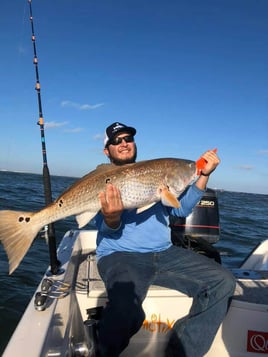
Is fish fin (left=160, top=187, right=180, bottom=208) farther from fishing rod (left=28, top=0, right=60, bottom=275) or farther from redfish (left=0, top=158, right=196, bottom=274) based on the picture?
fishing rod (left=28, top=0, right=60, bottom=275)

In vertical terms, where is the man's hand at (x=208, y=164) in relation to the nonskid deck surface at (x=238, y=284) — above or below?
above

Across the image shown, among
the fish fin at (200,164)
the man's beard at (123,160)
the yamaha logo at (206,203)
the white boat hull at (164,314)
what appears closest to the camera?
the white boat hull at (164,314)

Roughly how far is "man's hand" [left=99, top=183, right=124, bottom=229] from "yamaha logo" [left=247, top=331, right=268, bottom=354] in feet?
6.51

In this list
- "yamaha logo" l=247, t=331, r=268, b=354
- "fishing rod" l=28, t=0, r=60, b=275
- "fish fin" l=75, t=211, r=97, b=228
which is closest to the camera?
"fish fin" l=75, t=211, r=97, b=228

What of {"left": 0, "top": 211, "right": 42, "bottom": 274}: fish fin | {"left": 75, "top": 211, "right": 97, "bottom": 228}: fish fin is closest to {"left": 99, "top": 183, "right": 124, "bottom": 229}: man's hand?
{"left": 75, "top": 211, "right": 97, "bottom": 228}: fish fin

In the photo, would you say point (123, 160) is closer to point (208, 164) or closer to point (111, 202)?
point (111, 202)

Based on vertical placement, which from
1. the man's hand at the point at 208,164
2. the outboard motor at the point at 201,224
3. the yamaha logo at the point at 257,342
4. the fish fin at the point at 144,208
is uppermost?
the man's hand at the point at 208,164

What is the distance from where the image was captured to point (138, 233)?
3.85 m

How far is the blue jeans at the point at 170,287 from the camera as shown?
305 cm

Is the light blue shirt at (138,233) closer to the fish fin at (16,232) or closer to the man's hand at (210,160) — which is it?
the man's hand at (210,160)

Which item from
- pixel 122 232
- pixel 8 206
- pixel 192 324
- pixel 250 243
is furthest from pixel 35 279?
pixel 8 206

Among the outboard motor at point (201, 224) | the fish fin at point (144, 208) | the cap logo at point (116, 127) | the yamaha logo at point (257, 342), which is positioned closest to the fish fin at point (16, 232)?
the fish fin at point (144, 208)

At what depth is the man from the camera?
311 cm

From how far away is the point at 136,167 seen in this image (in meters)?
3.58
